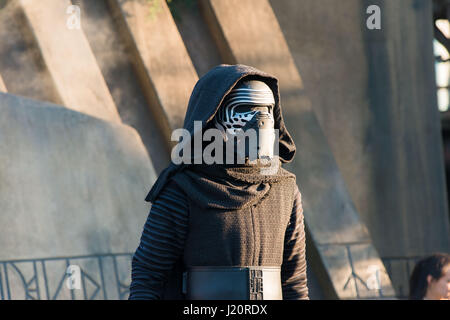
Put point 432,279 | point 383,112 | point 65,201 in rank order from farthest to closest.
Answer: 1. point 383,112
2. point 65,201
3. point 432,279

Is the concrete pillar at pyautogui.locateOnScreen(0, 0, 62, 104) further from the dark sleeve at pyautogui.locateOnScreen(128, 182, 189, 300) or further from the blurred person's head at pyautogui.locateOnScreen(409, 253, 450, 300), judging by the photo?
the dark sleeve at pyautogui.locateOnScreen(128, 182, 189, 300)

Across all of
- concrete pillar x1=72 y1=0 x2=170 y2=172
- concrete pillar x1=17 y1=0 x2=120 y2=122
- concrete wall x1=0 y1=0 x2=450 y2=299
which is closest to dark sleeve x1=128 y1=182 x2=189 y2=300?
concrete wall x1=0 y1=0 x2=450 y2=299

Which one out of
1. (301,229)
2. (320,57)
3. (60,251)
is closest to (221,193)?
(301,229)

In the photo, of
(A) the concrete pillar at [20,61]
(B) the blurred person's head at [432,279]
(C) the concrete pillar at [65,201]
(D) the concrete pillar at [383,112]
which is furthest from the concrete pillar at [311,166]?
(A) the concrete pillar at [20,61]

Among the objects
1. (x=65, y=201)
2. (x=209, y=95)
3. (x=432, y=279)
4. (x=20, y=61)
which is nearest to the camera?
(x=209, y=95)

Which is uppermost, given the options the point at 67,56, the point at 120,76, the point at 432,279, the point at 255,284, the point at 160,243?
the point at 67,56

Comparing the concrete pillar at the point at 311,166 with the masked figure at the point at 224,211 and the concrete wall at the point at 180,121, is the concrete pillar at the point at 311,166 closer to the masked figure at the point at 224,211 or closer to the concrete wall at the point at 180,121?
the concrete wall at the point at 180,121

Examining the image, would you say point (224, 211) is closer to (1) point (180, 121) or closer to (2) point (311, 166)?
(1) point (180, 121)

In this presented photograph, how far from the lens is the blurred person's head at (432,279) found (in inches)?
176

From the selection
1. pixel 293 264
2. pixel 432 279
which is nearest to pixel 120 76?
pixel 432 279

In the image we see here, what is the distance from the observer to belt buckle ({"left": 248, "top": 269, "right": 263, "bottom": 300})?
2508 millimetres

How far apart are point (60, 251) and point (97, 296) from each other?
37cm

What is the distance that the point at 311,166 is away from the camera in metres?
5.78

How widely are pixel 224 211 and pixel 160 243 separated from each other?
0.24 m
